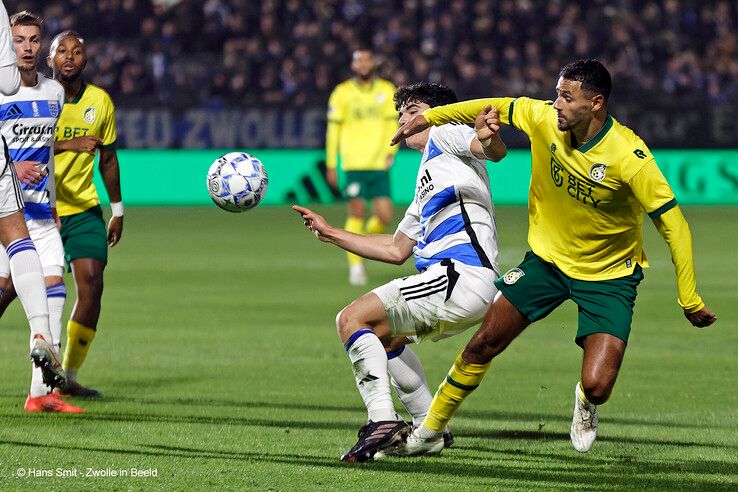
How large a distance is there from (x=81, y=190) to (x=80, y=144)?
32 cm

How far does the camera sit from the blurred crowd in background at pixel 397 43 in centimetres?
2795

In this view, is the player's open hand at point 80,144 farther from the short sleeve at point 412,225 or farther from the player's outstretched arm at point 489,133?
the player's outstretched arm at point 489,133

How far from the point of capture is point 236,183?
796 cm

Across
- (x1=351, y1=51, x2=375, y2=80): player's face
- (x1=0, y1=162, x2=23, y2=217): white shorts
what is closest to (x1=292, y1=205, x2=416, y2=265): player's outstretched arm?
(x1=0, y1=162, x2=23, y2=217): white shorts

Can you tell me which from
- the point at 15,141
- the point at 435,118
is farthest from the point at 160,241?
the point at 435,118

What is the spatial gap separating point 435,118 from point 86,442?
2.33 metres

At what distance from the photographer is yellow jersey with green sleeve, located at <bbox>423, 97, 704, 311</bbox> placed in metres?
6.88

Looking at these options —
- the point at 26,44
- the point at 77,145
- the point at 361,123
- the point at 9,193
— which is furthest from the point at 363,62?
the point at 9,193

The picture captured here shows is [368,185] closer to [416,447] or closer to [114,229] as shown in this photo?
[114,229]

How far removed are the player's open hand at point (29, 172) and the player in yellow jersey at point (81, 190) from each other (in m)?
0.63

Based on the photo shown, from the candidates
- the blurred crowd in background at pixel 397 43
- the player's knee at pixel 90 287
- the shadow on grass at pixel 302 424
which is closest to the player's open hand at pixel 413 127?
the shadow on grass at pixel 302 424

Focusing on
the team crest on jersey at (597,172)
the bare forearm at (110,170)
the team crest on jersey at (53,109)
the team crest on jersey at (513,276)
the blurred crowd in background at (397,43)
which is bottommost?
the blurred crowd in background at (397,43)

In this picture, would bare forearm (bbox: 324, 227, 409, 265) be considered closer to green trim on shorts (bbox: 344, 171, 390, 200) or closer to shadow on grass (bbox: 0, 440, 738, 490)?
shadow on grass (bbox: 0, 440, 738, 490)

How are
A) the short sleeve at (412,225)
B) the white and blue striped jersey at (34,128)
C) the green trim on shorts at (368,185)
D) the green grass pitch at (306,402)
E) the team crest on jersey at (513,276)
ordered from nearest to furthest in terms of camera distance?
the green grass pitch at (306,402) → the team crest on jersey at (513,276) → the short sleeve at (412,225) → the white and blue striped jersey at (34,128) → the green trim on shorts at (368,185)
